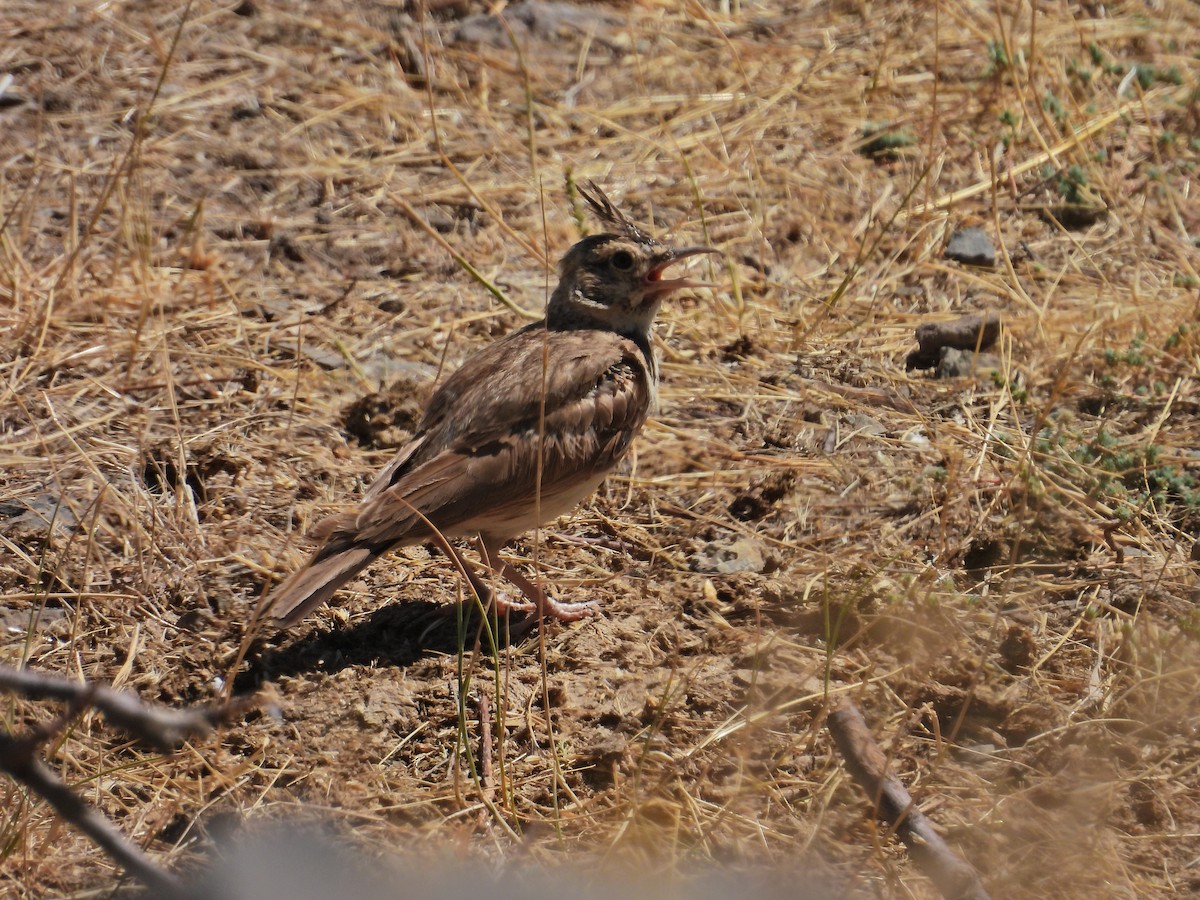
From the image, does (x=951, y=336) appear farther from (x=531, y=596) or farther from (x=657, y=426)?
(x=531, y=596)

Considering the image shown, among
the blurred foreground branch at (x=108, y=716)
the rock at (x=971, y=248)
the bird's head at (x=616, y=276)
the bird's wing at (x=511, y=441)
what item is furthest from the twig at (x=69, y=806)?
the rock at (x=971, y=248)

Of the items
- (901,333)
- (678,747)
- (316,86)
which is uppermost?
(316,86)

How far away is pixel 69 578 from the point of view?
437 centimetres

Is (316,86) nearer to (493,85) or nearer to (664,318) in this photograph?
(493,85)

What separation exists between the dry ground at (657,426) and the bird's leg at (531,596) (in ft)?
0.26

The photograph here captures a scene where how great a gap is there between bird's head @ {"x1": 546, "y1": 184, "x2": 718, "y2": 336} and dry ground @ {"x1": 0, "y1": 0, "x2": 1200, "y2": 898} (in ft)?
2.05

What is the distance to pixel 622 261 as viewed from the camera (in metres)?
5.03

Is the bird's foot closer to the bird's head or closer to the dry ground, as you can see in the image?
the dry ground

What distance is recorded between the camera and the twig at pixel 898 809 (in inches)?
125

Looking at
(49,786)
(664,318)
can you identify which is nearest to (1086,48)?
(664,318)


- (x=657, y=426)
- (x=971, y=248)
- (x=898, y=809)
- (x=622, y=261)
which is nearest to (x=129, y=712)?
(x=898, y=809)

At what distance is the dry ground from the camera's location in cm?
371

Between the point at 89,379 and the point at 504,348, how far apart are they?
68.5 inches

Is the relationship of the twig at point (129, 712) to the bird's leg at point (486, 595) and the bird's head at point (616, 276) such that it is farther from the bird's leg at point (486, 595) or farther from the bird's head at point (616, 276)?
the bird's head at point (616, 276)
